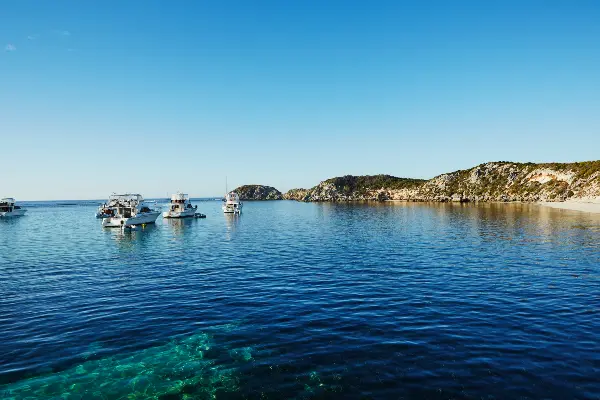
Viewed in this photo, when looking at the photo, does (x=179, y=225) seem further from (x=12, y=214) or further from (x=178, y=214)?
(x=12, y=214)

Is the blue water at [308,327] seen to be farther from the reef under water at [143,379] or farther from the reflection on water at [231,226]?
Answer: the reflection on water at [231,226]

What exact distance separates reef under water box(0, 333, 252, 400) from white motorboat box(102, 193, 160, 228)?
2883 inches

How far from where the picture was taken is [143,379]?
14531 mm

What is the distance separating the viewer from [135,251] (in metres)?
51.2

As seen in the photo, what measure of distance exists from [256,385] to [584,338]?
53.0 feet

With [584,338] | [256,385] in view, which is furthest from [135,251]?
[584,338]

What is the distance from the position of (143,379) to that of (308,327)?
8851 millimetres

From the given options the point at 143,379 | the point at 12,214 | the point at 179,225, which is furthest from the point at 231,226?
the point at 12,214

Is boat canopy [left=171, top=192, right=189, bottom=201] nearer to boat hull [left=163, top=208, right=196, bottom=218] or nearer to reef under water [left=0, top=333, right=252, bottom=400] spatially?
boat hull [left=163, top=208, right=196, bottom=218]

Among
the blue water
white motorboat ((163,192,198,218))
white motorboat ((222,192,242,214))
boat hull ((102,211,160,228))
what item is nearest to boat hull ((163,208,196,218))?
white motorboat ((163,192,198,218))

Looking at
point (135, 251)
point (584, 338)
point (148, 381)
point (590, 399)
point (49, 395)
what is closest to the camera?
point (590, 399)

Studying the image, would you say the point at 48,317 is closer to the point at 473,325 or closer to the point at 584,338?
the point at 473,325

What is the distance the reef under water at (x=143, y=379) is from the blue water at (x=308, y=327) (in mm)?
82

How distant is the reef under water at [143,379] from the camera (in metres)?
13.5
